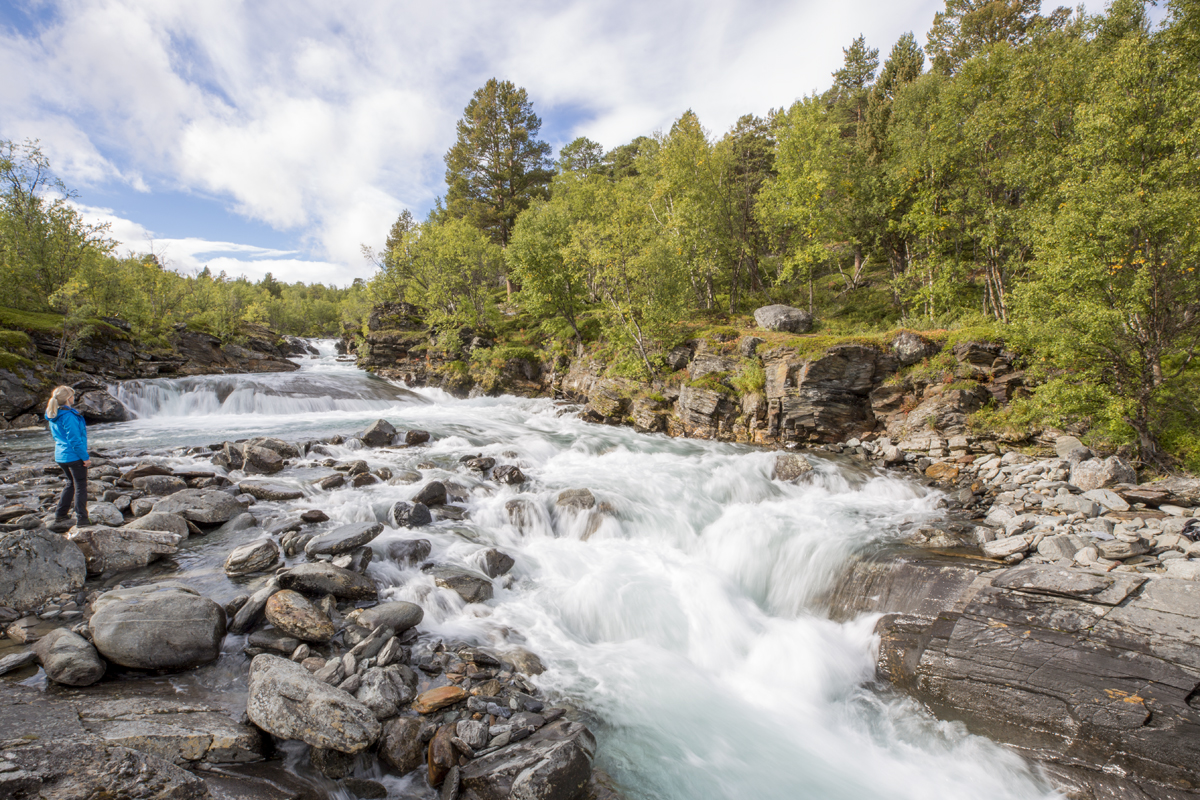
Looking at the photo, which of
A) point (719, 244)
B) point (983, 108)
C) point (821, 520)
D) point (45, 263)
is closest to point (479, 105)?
point (719, 244)

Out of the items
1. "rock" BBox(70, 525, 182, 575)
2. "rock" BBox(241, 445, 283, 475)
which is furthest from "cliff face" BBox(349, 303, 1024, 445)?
"rock" BBox(70, 525, 182, 575)

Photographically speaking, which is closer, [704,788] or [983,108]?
[704,788]

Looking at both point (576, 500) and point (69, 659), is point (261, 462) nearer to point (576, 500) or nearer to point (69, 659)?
point (69, 659)

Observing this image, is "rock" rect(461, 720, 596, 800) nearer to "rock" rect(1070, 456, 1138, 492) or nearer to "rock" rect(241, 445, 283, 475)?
"rock" rect(241, 445, 283, 475)

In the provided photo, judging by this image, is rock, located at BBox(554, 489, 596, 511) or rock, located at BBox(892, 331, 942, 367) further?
rock, located at BBox(892, 331, 942, 367)

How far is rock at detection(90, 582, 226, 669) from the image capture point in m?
5.29

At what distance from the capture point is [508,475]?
13.8 m

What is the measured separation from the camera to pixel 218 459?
1388cm

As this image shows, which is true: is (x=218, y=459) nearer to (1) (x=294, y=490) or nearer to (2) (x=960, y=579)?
(1) (x=294, y=490)

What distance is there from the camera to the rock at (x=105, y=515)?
8.88 metres

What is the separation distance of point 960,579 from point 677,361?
623 inches

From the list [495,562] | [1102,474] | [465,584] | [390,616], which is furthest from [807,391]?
[390,616]

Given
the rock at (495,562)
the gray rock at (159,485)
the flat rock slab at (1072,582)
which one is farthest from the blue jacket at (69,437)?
the flat rock slab at (1072,582)

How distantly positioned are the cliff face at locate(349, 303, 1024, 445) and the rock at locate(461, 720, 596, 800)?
51.8ft
